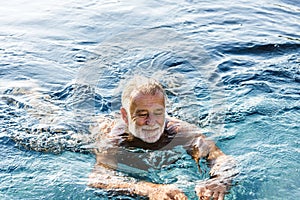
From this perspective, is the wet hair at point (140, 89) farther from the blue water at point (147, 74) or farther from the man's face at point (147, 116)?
the blue water at point (147, 74)

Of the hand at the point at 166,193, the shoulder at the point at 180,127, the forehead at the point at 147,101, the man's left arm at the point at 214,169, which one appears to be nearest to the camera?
the hand at the point at 166,193

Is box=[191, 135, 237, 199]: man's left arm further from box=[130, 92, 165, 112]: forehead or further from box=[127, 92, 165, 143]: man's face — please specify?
box=[130, 92, 165, 112]: forehead

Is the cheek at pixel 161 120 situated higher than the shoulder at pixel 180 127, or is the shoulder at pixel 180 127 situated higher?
the cheek at pixel 161 120

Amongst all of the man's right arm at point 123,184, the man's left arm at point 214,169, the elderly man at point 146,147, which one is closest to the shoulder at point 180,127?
the elderly man at point 146,147

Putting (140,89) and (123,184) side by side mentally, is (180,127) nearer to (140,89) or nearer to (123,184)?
(140,89)

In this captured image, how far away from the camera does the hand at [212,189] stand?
148 inches

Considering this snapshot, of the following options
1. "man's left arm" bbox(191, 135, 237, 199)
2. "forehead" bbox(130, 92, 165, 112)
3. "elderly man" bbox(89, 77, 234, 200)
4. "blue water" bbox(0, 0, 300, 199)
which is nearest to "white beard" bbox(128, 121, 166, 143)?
"elderly man" bbox(89, 77, 234, 200)

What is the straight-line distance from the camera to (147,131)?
4.18 m

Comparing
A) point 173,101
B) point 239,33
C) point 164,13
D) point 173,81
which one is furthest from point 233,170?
point 164,13

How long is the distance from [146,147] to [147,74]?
219 cm

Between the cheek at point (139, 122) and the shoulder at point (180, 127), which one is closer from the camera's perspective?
the cheek at point (139, 122)

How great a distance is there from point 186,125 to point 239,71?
1.98 metres

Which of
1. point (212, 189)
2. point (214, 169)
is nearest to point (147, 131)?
point (214, 169)

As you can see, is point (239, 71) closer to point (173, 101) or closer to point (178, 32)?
point (173, 101)
